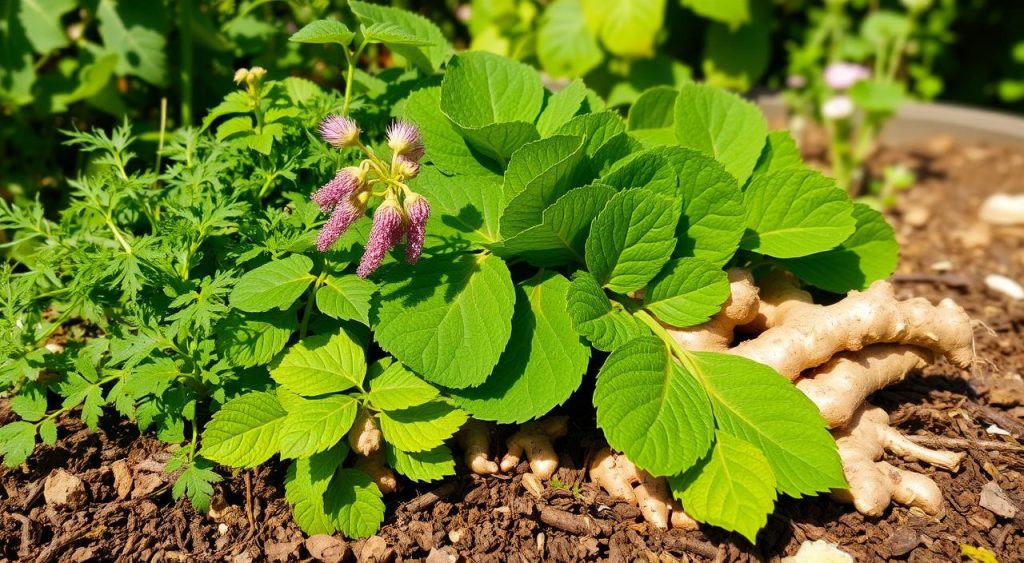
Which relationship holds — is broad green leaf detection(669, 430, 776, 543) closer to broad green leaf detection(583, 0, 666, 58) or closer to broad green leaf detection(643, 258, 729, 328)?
broad green leaf detection(643, 258, 729, 328)

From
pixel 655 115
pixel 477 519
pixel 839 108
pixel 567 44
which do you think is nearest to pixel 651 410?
pixel 477 519

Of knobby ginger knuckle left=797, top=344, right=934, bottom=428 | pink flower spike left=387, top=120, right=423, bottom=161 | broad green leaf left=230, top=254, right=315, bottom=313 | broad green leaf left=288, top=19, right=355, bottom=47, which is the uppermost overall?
broad green leaf left=288, top=19, right=355, bottom=47

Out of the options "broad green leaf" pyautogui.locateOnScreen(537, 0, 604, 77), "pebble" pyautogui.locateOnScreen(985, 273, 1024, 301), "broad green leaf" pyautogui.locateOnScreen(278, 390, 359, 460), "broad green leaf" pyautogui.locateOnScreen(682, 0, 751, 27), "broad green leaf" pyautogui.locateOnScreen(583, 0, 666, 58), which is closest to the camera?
"broad green leaf" pyautogui.locateOnScreen(278, 390, 359, 460)

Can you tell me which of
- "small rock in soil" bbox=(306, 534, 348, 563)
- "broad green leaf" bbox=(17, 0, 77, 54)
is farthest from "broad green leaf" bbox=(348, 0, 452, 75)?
"broad green leaf" bbox=(17, 0, 77, 54)

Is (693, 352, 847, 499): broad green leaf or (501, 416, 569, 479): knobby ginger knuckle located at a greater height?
(693, 352, 847, 499): broad green leaf

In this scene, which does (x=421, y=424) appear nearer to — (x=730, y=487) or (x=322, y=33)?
(x=730, y=487)

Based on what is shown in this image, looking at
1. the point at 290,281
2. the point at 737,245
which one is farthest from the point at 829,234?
the point at 290,281

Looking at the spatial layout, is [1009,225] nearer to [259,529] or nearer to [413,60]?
[413,60]
